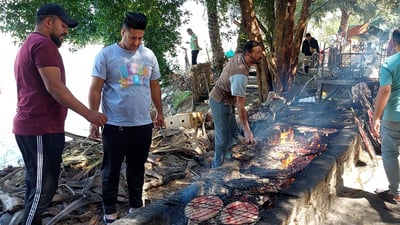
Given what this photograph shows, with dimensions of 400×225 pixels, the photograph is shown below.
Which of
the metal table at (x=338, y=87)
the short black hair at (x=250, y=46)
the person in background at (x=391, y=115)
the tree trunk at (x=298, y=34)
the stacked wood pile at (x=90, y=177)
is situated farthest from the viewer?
the tree trunk at (x=298, y=34)

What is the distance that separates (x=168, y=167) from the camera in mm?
5430

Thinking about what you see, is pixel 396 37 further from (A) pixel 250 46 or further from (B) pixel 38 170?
(B) pixel 38 170

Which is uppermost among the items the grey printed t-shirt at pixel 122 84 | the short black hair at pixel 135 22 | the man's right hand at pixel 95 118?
the short black hair at pixel 135 22

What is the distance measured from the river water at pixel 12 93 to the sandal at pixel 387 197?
511 cm

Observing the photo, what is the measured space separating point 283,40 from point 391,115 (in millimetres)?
5325

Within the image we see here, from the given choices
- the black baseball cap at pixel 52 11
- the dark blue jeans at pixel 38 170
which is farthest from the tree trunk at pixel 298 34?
the dark blue jeans at pixel 38 170

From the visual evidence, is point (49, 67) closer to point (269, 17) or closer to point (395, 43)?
point (395, 43)

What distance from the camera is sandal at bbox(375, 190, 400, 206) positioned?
4.05 meters

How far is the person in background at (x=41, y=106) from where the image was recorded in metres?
2.66

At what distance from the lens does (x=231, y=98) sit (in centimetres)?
451

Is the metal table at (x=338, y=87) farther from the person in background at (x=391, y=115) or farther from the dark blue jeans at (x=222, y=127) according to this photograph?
the dark blue jeans at (x=222, y=127)

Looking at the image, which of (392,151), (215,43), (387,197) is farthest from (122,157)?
(215,43)

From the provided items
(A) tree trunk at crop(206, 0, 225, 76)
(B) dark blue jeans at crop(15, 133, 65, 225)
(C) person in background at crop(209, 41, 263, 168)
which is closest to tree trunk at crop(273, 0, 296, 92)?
(C) person in background at crop(209, 41, 263, 168)

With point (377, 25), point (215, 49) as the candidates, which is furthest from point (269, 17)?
point (377, 25)
